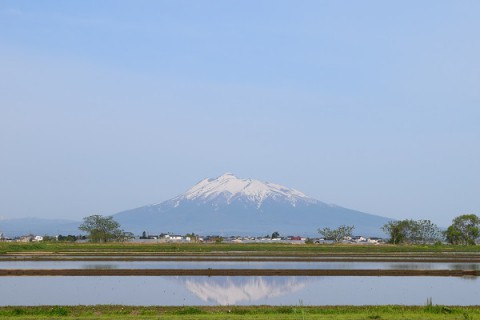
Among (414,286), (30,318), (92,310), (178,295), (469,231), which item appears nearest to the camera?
(30,318)

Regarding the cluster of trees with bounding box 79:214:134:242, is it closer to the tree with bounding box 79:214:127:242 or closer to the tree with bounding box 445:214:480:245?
the tree with bounding box 79:214:127:242

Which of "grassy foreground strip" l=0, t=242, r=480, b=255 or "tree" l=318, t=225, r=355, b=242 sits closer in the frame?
"grassy foreground strip" l=0, t=242, r=480, b=255

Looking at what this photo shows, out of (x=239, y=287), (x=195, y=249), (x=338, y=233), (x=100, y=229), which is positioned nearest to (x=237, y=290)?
(x=239, y=287)

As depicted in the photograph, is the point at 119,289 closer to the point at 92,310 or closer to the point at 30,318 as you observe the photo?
the point at 92,310

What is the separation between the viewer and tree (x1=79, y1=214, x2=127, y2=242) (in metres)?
83.4

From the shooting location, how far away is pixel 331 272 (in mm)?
33281

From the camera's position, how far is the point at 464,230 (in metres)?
80.9

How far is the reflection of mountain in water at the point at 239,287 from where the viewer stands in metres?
23.6

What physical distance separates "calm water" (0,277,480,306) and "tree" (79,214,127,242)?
2137 inches

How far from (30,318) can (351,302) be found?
10002mm

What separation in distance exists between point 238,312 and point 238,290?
7.31 meters

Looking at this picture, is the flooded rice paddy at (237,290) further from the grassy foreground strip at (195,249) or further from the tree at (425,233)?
the tree at (425,233)

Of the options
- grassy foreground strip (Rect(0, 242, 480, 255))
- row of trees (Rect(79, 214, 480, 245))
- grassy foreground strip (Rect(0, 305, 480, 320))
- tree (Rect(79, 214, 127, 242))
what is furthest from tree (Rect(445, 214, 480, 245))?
grassy foreground strip (Rect(0, 305, 480, 320))

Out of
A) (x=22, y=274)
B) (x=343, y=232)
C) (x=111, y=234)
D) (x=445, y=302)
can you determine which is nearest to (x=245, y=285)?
(x=445, y=302)
